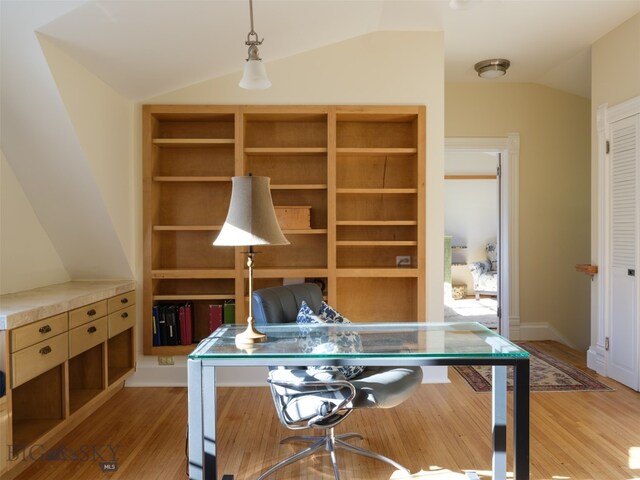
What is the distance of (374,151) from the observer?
369 centimetres

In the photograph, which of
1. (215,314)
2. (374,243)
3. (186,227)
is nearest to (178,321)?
(215,314)

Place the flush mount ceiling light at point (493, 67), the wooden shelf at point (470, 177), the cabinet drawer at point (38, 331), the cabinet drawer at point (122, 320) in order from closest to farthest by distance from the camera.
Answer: the cabinet drawer at point (38, 331)
the cabinet drawer at point (122, 320)
the flush mount ceiling light at point (493, 67)
the wooden shelf at point (470, 177)

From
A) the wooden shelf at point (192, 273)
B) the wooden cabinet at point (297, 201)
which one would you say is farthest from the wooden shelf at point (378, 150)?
the wooden shelf at point (192, 273)

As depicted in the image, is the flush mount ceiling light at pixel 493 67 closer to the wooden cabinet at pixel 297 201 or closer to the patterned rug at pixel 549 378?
the wooden cabinet at pixel 297 201

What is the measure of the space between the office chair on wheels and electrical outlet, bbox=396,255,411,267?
1652mm

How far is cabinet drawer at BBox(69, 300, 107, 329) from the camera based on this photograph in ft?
8.92

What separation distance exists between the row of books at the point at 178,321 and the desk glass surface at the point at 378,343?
140cm

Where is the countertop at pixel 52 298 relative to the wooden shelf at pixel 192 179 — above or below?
below

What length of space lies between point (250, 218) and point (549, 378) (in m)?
3.09

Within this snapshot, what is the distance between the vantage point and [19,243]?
2.97 meters

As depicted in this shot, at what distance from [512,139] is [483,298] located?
4.10 m

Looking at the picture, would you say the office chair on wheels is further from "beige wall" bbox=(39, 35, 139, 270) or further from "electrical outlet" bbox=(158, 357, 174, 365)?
"electrical outlet" bbox=(158, 357, 174, 365)

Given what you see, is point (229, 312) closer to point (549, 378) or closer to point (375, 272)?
point (375, 272)

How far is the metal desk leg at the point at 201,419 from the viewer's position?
181cm
